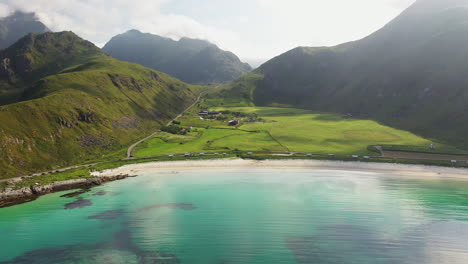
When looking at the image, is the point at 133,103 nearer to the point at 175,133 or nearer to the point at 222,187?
the point at 175,133

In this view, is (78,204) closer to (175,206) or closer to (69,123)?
(175,206)

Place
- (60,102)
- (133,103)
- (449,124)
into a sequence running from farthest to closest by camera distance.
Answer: (133,103) → (449,124) → (60,102)

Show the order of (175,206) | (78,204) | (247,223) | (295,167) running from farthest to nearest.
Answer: (295,167) < (78,204) < (175,206) < (247,223)

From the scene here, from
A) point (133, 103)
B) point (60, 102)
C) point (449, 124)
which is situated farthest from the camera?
point (133, 103)

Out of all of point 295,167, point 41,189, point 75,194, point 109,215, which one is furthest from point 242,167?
point 41,189

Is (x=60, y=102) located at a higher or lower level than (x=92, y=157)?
higher

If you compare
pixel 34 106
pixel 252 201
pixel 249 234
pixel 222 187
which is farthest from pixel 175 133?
pixel 249 234
